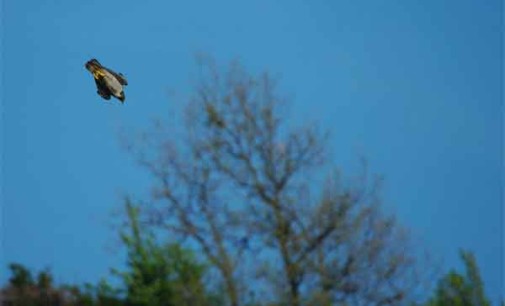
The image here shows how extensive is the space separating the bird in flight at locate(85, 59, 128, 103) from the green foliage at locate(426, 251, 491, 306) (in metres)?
6.54

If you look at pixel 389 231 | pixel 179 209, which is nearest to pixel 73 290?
pixel 179 209

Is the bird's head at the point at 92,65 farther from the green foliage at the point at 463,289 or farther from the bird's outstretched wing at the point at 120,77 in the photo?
the green foliage at the point at 463,289

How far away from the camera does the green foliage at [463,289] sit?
39.8 ft

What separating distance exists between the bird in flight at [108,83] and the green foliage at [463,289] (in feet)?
21.5

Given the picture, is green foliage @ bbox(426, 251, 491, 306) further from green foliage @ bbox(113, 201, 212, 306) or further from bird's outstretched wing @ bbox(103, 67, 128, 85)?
bird's outstretched wing @ bbox(103, 67, 128, 85)

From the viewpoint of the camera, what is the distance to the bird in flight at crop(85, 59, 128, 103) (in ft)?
21.3

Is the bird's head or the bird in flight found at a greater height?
the bird in flight

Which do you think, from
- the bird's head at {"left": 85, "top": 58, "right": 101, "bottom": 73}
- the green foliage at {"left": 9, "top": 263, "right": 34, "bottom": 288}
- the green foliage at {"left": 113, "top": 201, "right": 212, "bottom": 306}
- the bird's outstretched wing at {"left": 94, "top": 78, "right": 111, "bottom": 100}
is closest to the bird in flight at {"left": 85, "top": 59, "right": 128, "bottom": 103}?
the bird's outstretched wing at {"left": 94, "top": 78, "right": 111, "bottom": 100}

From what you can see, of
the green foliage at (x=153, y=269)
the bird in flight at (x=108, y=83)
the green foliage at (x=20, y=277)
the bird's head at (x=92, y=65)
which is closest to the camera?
the bird's head at (x=92, y=65)

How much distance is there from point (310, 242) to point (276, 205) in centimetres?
57

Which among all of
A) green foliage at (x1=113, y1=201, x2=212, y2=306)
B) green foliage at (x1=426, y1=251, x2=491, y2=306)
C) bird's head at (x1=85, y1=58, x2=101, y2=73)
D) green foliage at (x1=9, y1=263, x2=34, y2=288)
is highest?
green foliage at (x1=9, y1=263, x2=34, y2=288)

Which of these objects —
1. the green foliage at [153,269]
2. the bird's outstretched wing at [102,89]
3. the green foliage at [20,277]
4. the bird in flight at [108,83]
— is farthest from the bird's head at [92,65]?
the green foliage at [20,277]

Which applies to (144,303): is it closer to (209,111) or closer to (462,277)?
(209,111)

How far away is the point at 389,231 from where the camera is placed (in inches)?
440
